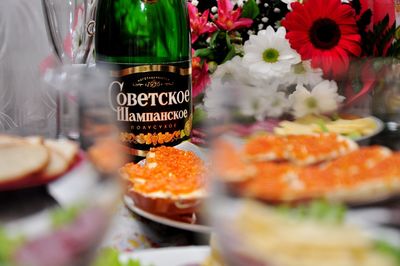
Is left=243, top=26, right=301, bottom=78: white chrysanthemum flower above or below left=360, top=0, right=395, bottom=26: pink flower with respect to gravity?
below

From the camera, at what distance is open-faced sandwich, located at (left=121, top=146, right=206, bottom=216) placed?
649 mm

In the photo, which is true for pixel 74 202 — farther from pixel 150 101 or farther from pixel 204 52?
pixel 204 52

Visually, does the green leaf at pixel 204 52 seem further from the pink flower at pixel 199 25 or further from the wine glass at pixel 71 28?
the wine glass at pixel 71 28

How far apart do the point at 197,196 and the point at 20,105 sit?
869mm

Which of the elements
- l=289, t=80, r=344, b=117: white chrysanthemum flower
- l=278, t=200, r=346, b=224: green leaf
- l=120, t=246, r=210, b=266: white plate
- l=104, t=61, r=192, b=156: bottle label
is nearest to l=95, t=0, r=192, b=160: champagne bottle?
l=104, t=61, r=192, b=156: bottle label

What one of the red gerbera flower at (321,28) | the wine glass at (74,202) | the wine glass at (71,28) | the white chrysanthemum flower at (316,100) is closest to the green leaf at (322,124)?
the white chrysanthemum flower at (316,100)

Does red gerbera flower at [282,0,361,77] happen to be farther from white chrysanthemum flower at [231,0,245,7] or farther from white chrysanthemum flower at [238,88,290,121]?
white chrysanthemum flower at [238,88,290,121]

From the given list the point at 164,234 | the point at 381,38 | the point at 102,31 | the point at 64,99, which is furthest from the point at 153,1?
the point at 64,99

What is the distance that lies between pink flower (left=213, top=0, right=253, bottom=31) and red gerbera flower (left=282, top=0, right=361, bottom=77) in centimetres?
7

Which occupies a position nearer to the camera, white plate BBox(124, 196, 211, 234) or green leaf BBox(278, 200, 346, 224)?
green leaf BBox(278, 200, 346, 224)

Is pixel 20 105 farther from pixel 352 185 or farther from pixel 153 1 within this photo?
pixel 352 185

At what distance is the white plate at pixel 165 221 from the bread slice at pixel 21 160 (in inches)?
11.4

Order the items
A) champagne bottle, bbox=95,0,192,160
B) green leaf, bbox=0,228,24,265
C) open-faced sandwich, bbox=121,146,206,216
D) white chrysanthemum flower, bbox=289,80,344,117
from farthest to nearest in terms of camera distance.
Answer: champagne bottle, bbox=95,0,192,160 → open-faced sandwich, bbox=121,146,206,216 → white chrysanthemum flower, bbox=289,80,344,117 → green leaf, bbox=0,228,24,265

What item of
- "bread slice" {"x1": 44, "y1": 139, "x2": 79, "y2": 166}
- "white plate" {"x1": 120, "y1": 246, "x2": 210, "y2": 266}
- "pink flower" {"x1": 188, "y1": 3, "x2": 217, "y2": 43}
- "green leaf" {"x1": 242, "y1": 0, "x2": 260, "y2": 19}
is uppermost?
"green leaf" {"x1": 242, "y1": 0, "x2": 260, "y2": 19}
